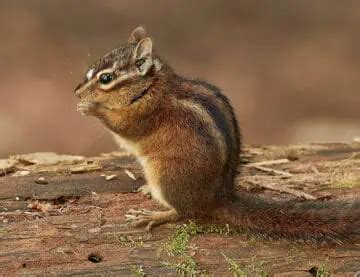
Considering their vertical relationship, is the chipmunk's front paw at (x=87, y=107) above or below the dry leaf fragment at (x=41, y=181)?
above

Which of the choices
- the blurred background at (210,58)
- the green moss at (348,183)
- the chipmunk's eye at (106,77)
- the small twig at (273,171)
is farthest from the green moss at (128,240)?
the blurred background at (210,58)

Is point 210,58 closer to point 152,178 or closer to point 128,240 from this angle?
point 152,178

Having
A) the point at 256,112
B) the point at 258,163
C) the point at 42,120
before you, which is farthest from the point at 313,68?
the point at 258,163

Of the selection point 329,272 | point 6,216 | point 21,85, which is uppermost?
point 21,85

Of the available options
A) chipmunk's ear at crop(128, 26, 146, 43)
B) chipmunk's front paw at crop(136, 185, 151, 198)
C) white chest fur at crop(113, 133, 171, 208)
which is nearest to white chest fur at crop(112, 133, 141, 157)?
white chest fur at crop(113, 133, 171, 208)

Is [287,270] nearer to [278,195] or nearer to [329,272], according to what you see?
[329,272]

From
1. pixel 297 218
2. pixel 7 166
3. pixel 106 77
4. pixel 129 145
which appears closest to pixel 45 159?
pixel 7 166

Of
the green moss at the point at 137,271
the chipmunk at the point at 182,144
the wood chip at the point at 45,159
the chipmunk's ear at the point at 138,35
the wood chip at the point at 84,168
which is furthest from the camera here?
the wood chip at the point at 45,159

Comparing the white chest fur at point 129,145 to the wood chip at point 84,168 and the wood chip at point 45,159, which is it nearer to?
the wood chip at point 84,168

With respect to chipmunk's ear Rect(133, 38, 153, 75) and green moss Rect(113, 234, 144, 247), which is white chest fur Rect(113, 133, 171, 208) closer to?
green moss Rect(113, 234, 144, 247)
